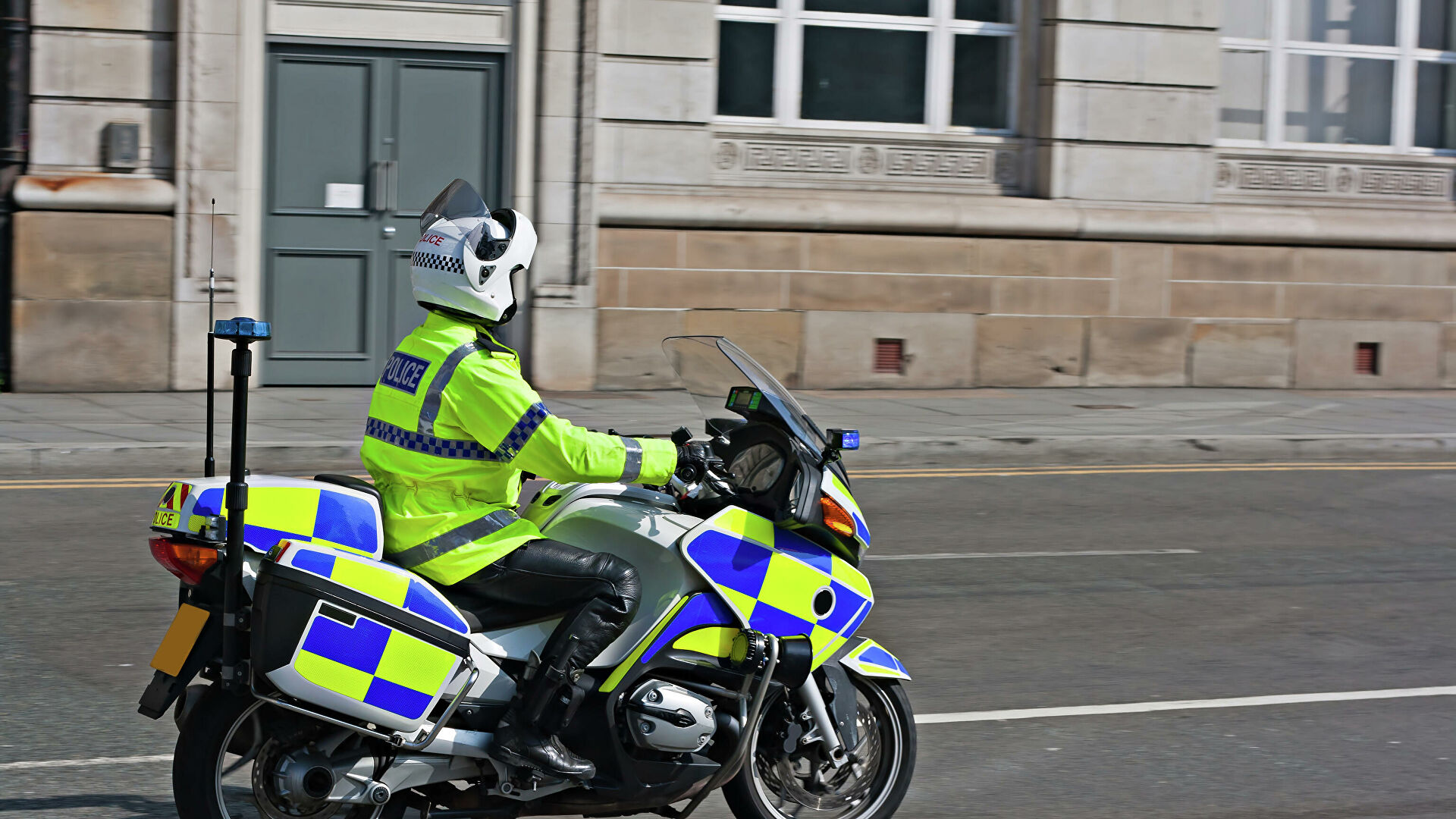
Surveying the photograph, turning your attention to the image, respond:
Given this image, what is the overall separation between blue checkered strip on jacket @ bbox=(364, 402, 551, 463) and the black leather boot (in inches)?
25.3

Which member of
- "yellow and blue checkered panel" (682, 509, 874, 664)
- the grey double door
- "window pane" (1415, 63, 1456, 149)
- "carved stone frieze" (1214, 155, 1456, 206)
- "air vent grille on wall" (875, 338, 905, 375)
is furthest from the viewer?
"window pane" (1415, 63, 1456, 149)

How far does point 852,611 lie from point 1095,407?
36.6 ft

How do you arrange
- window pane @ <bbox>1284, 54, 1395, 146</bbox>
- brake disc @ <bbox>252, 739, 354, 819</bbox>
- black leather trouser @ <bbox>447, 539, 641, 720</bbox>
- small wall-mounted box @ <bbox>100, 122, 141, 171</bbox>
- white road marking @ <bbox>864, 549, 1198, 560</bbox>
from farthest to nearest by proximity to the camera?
window pane @ <bbox>1284, 54, 1395, 146</bbox> → small wall-mounted box @ <bbox>100, 122, 141, 171</bbox> → white road marking @ <bbox>864, 549, 1198, 560</bbox> → black leather trouser @ <bbox>447, 539, 641, 720</bbox> → brake disc @ <bbox>252, 739, 354, 819</bbox>

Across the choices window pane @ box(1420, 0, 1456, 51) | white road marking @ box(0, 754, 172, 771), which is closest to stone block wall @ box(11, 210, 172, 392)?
white road marking @ box(0, 754, 172, 771)

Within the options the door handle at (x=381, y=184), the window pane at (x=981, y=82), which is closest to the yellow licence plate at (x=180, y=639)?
the door handle at (x=381, y=184)

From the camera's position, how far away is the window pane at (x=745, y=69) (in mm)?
16062

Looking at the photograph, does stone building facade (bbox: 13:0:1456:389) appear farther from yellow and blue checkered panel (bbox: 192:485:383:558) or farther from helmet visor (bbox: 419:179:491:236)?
yellow and blue checkered panel (bbox: 192:485:383:558)

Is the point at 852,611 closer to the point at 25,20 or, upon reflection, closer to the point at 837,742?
the point at 837,742

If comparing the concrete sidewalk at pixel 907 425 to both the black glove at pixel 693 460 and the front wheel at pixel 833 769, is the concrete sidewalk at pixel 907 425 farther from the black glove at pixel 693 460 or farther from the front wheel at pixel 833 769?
the black glove at pixel 693 460

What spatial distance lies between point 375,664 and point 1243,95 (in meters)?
15.9

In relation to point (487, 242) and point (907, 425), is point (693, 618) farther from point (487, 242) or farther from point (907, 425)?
point (907, 425)

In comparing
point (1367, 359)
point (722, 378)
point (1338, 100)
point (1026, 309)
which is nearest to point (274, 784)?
point (722, 378)

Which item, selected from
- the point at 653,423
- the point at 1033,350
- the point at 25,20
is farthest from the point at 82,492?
the point at 1033,350

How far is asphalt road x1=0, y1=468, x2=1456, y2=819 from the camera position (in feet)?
16.1
